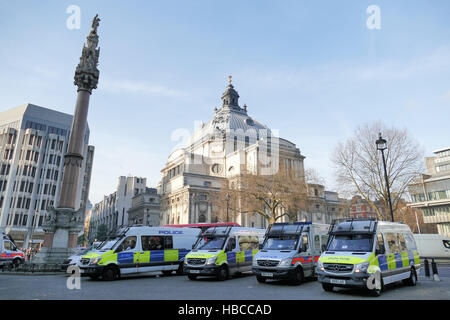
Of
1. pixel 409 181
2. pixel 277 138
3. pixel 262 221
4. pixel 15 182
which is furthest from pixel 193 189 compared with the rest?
pixel 409 181

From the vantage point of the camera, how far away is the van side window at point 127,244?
14.9 metres

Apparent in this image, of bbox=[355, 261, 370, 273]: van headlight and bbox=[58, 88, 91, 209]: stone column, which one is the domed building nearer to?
bbox=[58, 88, 91, 209]: stone column

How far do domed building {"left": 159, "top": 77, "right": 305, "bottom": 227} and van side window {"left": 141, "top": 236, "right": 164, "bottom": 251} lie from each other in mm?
38755

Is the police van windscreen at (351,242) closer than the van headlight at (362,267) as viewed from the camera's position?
No

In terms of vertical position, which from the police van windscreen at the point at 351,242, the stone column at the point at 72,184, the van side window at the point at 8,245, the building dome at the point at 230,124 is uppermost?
the building dome at the point at 230,124

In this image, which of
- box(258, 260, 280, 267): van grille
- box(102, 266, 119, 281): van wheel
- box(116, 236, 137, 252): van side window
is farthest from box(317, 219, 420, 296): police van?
box(102, 266, 119, 281): van wheel

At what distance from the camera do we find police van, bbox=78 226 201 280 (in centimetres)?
1408

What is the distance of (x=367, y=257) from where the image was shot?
978 cm

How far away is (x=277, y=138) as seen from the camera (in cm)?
7394

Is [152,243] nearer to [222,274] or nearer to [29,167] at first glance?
[222,274]

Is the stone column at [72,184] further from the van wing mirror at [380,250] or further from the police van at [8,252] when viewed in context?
the van wing mirror at [380,250]

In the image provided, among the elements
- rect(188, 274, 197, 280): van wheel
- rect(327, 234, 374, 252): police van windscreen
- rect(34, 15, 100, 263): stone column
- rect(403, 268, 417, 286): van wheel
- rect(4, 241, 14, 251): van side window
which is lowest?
rect(188, 274, 197, 280): van wheel

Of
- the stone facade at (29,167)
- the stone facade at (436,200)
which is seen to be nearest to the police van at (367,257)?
the stone facade at (436,200)
